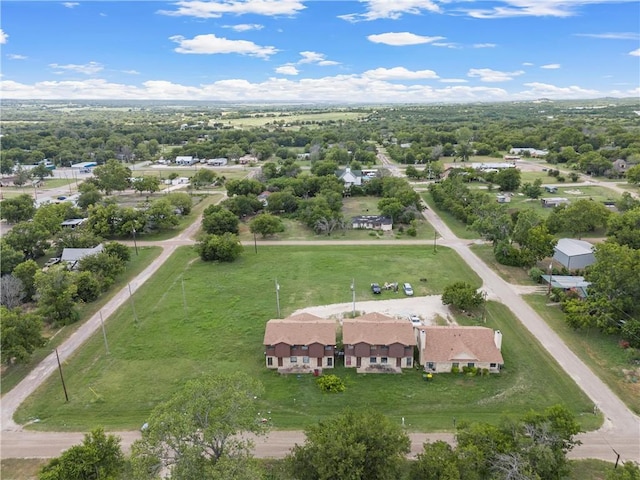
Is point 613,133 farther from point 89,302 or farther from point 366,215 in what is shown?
point 89,302

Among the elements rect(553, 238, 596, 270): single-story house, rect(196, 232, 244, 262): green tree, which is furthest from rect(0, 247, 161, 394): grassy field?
rect(553, 238, 596, 270): single-story house

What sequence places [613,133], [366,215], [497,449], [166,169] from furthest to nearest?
[613,133] < [166,169] < [366,215] < [497,449]

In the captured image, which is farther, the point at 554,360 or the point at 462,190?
the point at 462,190

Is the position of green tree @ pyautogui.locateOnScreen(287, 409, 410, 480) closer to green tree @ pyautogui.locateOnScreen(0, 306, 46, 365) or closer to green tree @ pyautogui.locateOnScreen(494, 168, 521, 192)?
green tree @ pyautogui.locateOnScreen(0, 306, 46, 365)

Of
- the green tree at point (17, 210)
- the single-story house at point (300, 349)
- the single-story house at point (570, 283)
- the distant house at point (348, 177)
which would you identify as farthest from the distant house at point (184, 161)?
the single-story house at point (570, 283)

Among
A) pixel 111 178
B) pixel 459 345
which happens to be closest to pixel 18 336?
pixel 459 345

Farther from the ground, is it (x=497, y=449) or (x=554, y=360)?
(x=497, y=449)

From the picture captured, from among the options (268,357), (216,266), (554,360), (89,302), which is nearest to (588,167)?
(554,360)

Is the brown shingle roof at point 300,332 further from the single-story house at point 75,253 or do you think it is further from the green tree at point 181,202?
the green tree at point 181,202
